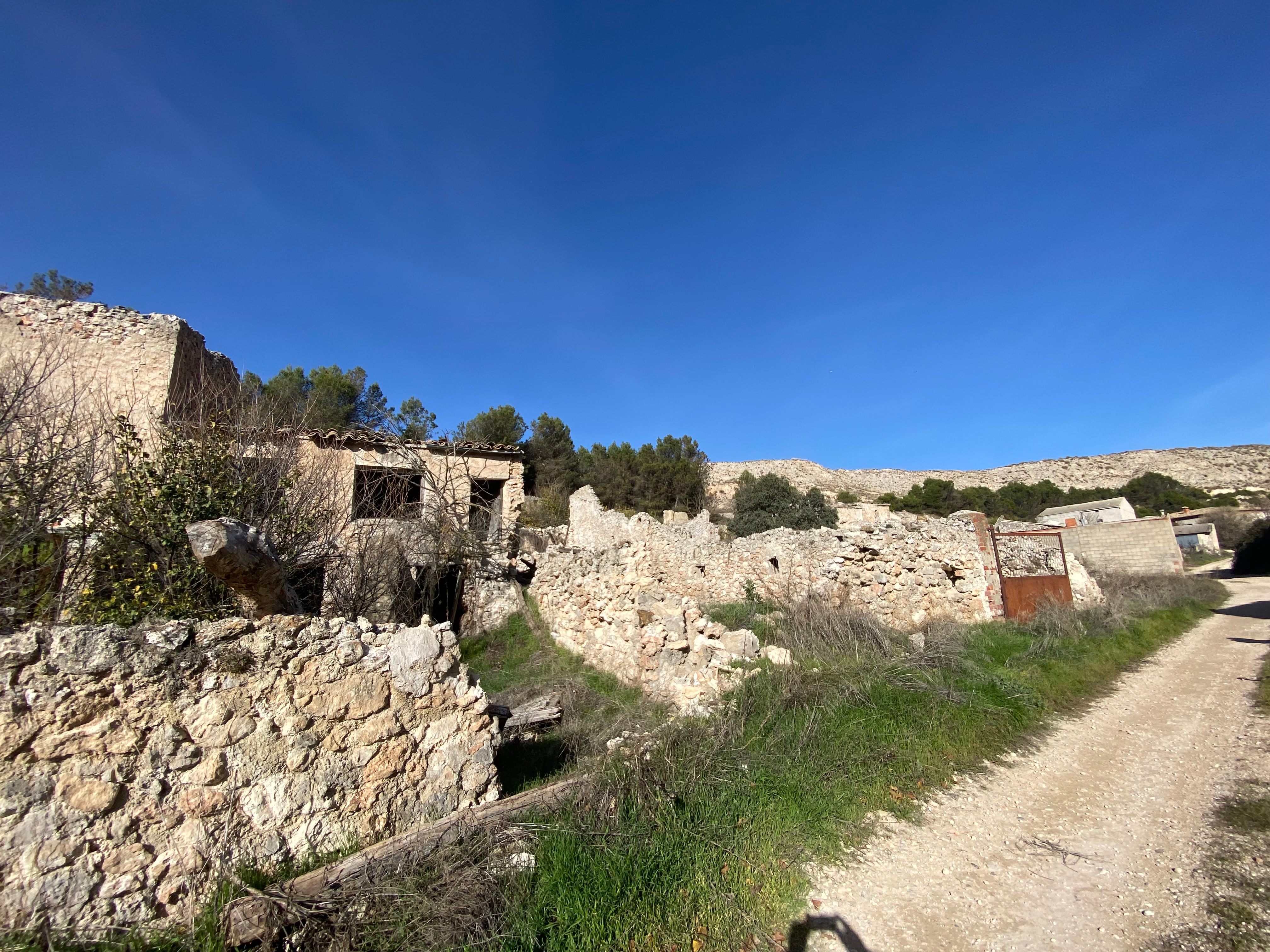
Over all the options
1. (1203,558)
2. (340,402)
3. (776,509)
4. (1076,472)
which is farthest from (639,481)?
(1076,472)

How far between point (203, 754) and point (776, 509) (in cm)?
2370

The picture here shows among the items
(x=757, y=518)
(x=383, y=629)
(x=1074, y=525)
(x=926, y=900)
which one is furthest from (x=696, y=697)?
(x=1074, y=525)

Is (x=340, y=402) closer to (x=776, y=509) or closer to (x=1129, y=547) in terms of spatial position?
(x=776, y=509)

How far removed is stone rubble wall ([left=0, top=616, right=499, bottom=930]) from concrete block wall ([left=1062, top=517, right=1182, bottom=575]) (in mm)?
22245

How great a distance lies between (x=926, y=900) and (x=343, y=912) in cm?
318

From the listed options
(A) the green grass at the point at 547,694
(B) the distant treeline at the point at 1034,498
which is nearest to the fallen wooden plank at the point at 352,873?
(A) the green grass at the point at 547,694

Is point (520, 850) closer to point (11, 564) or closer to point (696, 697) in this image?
point (696, 697)

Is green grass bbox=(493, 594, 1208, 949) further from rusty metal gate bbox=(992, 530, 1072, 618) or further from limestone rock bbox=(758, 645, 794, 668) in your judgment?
rusty metal gate bbox=(992, 530, 1072, 618)

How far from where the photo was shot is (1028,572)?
1336 centimetres

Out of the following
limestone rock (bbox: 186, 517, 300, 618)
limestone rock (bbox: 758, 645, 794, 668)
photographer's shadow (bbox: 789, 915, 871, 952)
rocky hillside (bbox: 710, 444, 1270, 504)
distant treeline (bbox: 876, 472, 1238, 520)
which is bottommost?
photographer's shadow (bbox: 789, 915, 871, 952)

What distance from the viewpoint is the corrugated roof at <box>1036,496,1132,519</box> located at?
92.6 ft

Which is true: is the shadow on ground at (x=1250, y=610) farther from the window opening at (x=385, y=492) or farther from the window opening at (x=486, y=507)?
the window opening at (x=385, y=492)

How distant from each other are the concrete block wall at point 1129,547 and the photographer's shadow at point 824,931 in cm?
2086

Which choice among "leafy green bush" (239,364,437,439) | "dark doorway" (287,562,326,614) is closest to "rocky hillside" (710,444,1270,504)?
"leafy green bush" (239,364,437,439)
